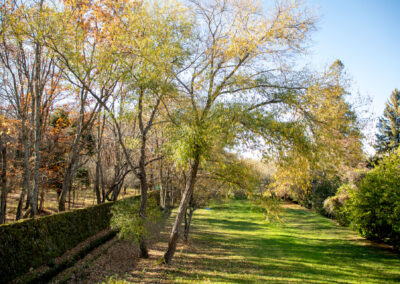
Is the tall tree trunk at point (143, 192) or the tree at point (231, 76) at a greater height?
the tree at point (231, 76)

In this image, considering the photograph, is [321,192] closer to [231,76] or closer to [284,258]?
[284,258]

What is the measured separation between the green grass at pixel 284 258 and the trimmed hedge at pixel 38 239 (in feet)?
13.6

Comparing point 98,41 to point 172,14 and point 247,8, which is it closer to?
point 172,14

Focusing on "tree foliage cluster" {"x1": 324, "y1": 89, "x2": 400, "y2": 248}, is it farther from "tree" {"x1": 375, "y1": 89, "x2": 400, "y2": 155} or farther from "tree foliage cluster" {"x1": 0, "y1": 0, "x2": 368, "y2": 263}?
"tree" {"x1": 375, "y1": 89, "x2": 400, "y2": 155}

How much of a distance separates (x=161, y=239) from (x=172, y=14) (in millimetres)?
10621

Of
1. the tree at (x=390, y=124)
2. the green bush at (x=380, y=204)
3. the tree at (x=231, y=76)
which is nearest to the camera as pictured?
the tree at (x=231, y=76)

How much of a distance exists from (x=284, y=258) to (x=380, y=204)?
16.6ft

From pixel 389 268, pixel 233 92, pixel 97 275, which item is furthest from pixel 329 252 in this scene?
pixel 97 275

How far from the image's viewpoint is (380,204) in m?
11.6

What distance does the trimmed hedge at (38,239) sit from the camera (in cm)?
671

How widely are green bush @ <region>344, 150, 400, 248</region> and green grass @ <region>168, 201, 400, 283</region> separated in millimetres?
887

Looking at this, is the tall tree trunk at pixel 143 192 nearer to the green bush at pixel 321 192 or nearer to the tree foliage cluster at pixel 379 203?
the tree foliage cluster at pixel 379 203

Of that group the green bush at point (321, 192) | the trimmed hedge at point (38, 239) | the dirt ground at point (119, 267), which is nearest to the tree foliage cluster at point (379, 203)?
the dirt ground at point (119, 267)

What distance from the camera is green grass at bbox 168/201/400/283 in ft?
27.1
